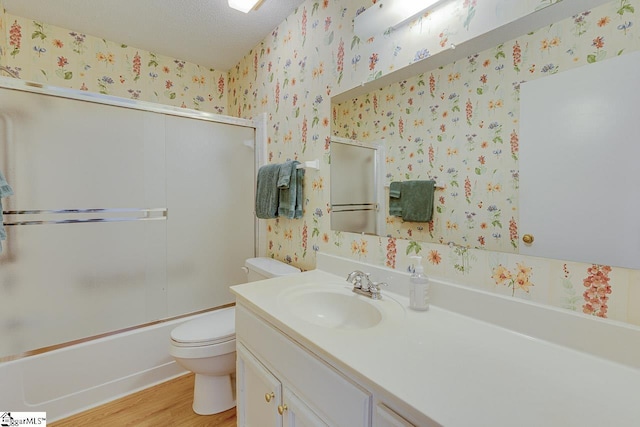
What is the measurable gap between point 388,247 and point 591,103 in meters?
0.76

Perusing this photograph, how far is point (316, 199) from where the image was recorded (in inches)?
64.6

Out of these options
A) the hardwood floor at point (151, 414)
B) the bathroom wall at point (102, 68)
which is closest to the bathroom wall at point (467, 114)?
the hardwood floor at point (151, 414)

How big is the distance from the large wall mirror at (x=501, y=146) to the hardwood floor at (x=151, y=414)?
137cm

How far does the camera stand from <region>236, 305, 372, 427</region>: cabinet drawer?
67 cm

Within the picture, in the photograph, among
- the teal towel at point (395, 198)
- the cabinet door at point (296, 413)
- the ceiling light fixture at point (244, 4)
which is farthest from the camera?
the ceiling light fixture at point (244, 4)

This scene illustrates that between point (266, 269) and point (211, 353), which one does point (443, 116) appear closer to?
point (266, 269)

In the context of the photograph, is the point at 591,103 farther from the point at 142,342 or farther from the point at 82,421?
the point at 82,421

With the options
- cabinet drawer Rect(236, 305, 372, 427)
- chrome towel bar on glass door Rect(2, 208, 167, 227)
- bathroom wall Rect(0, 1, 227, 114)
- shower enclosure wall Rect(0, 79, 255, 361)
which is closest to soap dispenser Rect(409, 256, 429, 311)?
cabinet drawer Rect(236, 305, 372, 427)

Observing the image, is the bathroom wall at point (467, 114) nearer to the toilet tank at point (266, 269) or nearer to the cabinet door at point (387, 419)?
the toilet tank at point (266, 269)

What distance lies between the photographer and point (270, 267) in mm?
1764

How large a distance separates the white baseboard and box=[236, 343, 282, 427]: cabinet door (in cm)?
96

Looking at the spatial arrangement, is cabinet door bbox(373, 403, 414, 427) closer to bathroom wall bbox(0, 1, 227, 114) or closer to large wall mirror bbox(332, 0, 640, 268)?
large wall mirror bbox(332, 0, 640, 268)

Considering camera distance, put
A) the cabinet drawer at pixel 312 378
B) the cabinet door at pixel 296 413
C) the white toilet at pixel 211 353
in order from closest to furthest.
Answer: the cabinet drawer at pixel 312 378
the cabinet door at pixel 296 413
the white toilet at pixel 211 353

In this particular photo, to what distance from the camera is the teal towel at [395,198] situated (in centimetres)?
117
